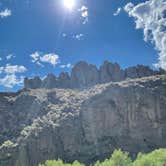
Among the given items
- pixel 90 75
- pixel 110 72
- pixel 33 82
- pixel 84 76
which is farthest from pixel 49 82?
pixel 110 72

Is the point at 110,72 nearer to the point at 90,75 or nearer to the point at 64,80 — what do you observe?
the point at 90,75

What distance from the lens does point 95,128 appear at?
111 m

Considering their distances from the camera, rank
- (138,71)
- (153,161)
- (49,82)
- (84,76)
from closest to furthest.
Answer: (153,161)
(138,71)
(84,76)
(49,82)

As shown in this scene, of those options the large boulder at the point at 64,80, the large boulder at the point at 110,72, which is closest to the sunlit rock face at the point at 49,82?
the large boulder at the point at 64,80

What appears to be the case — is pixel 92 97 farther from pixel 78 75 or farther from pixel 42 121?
pixel 78 75

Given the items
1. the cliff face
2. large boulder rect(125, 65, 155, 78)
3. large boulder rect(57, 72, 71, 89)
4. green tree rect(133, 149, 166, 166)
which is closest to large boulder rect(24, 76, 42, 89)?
large boulder rect(57, 72, 71, 89)

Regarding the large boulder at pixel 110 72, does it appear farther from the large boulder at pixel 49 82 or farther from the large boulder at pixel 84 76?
the large boulder at pixel 49 82

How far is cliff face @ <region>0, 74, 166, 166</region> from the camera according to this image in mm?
105438

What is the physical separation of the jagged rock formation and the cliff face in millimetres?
31474

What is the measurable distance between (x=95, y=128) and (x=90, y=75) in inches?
2273

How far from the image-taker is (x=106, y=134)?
109375 millimetres

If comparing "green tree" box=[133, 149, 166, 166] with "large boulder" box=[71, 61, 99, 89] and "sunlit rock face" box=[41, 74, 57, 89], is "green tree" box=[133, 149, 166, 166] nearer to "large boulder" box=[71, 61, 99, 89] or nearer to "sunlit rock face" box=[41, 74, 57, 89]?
"large boulder" box=[71, 61, 99, 89]

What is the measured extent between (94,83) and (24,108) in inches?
1575

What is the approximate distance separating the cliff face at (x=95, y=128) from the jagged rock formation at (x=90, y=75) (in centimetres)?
3147
